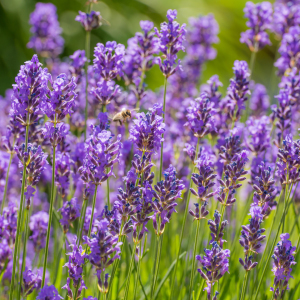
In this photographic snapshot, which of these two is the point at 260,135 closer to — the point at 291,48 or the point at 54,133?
the point at 291,48

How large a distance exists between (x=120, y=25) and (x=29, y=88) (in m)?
6.75

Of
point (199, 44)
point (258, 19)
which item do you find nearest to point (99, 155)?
point (258, 19)

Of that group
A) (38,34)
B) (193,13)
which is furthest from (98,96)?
(193,13)

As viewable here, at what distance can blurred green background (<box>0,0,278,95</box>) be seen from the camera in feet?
24.3

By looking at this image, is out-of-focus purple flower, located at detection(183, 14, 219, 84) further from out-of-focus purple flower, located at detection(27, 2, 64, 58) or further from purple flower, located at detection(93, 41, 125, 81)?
purple flower, located at detection(93, 41, 125, 81)

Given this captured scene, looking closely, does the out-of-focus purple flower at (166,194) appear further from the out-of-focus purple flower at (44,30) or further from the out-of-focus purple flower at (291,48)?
the out-of-focus purple flower at (44,30)

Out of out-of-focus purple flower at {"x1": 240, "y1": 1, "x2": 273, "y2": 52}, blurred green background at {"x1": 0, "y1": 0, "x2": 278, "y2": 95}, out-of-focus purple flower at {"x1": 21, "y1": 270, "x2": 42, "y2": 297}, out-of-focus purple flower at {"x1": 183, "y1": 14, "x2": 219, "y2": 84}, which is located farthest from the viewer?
blurred green background at {"x1": 0, "y1": 0, "x2": 278, "y2": 95}

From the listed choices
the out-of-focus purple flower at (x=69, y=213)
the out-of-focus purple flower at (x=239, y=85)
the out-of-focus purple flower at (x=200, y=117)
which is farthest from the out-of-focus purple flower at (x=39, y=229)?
the out-of-focus purple flower at (x=239, y=85)

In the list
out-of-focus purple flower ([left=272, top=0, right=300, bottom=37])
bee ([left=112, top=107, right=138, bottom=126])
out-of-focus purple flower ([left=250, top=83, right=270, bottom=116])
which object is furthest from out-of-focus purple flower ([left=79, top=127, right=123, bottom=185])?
out-of-focus purple flower ([left=250, top=83, right=270, bottom=116])

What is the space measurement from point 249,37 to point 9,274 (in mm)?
2451

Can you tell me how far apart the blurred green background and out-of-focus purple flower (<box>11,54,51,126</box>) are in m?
5.89

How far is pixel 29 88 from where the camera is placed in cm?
156

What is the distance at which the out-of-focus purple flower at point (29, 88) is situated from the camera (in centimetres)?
154

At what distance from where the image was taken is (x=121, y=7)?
8.41m
